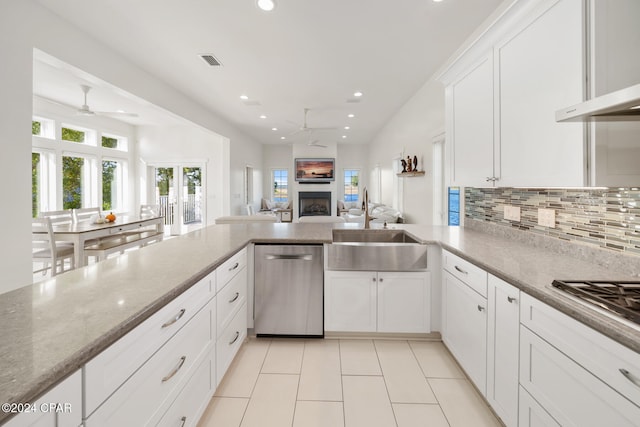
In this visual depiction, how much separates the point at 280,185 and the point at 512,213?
9.28 m

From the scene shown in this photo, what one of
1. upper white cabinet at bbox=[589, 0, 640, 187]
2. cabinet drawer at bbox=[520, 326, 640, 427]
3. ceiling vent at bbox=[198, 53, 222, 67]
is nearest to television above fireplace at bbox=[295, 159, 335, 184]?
ceiling vent at bbox=[198, 53, 222, 67]

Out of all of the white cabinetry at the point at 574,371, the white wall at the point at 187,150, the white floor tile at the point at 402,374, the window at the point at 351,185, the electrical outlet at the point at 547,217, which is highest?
the white wall at the point at 187,150

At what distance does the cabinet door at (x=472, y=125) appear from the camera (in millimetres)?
1915

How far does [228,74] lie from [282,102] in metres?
1.41

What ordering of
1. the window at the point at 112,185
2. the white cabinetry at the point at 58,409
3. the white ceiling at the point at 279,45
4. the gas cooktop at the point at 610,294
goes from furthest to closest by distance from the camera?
the window at the point at 112,185, the white ceiling at the point at 279,45, the gas cooktop at the point at 610,294, the white cabinetry at the point at 58,409

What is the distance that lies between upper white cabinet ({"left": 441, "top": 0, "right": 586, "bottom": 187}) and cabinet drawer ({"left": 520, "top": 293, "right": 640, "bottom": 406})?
602 millimetres

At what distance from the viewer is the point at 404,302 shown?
7.43ft

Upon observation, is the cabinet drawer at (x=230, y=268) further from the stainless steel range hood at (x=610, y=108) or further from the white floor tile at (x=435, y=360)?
the stainless steel range hood at (x=610, y=108)

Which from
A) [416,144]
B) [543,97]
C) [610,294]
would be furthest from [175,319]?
[416,144]

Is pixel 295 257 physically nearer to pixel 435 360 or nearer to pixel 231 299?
pixel 231 299

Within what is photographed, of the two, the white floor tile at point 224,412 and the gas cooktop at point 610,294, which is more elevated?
the gas cooktop at point 610,294

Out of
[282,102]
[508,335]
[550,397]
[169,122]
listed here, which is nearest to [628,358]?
[550,397]

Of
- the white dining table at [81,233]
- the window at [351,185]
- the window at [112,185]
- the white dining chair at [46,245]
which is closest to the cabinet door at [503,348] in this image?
the white dining table at [81,233]

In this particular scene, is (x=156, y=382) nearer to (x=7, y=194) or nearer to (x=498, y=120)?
(x=498, y=120)
